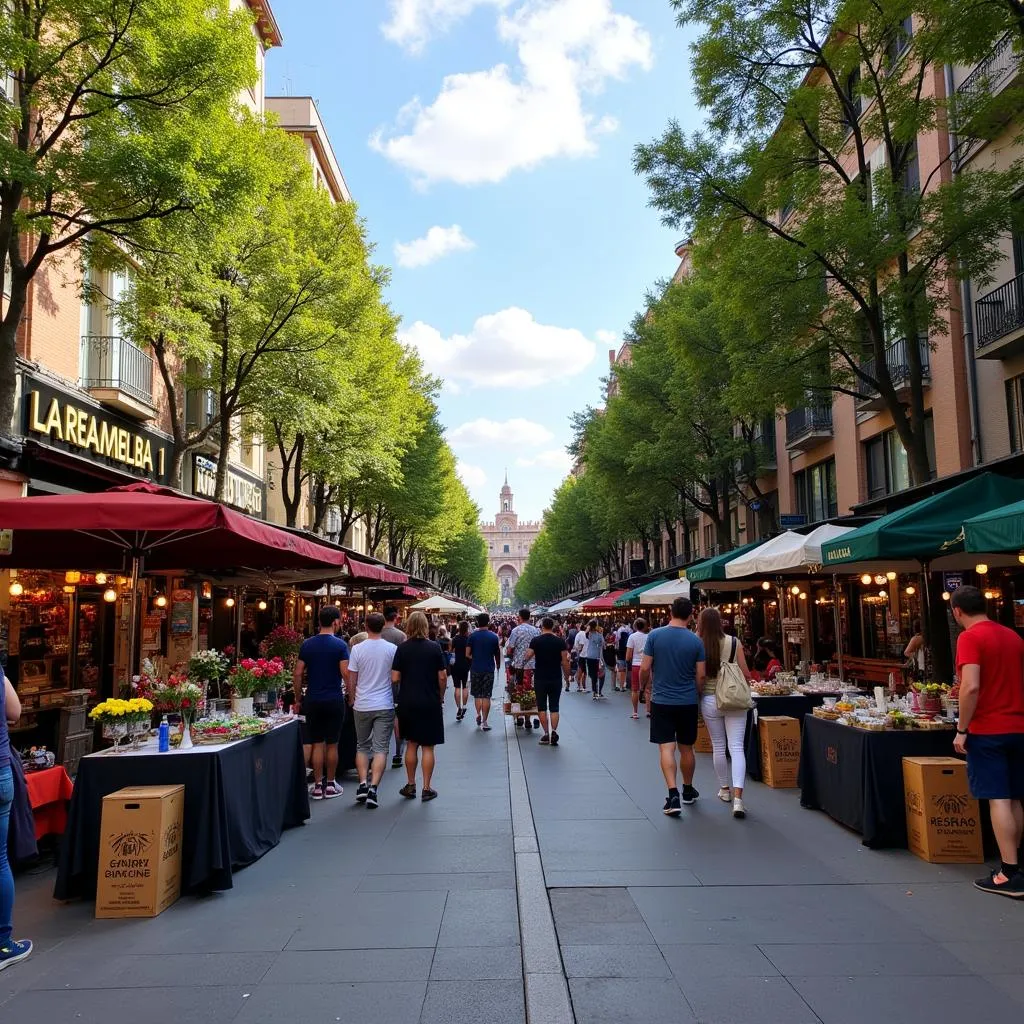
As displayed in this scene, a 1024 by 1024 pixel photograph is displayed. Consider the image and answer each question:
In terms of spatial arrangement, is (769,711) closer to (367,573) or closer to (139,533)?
(139,533)

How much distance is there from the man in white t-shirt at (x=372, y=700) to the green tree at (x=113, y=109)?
5559 mm

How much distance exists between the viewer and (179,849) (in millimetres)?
5586

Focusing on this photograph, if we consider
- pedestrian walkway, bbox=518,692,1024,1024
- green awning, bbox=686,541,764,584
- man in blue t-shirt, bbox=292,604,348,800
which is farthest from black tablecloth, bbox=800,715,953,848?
green awning, bbox=686,541,764,584

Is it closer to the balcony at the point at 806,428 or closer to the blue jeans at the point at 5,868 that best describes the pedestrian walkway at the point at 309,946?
the blue jeans at the point at 5,868

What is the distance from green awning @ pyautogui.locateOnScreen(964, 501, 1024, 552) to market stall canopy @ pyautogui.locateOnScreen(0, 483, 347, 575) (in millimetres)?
6291

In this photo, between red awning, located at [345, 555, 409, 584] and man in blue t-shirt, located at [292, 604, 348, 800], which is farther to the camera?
red awning, located at [345, 555, 409, 584]

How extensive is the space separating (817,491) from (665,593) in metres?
7.65

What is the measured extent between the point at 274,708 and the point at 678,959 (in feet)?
17.1

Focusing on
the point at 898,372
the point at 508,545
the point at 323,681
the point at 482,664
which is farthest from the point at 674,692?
the point at 508,545

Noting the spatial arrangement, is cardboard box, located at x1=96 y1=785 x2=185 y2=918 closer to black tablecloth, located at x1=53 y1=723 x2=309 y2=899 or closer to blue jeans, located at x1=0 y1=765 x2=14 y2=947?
black tablecloth, located at x1=53 y1=723 x2=309 y2=899

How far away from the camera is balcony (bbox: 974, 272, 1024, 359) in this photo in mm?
14266

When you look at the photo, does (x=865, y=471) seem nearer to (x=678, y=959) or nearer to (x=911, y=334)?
(x=911, y=334)

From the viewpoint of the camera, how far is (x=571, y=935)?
15.7 ft

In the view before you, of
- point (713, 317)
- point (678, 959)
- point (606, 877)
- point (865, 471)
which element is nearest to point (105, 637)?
point (606, 877)
